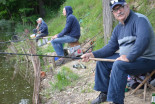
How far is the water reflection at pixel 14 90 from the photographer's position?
192 inches

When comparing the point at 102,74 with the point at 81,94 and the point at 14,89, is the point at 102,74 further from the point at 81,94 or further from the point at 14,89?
the point at 14,89

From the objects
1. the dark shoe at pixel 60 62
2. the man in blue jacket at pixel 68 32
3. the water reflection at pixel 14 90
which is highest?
the man in blue jacket at pixel 68 32

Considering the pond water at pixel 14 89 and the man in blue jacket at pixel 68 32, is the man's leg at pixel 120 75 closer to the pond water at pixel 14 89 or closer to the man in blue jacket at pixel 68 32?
the pond water at pixel 14 89

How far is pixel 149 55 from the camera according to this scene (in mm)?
2617

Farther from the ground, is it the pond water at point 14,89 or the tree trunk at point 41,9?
the tree trunk at point 41,9

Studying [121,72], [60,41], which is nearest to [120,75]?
[121,72]

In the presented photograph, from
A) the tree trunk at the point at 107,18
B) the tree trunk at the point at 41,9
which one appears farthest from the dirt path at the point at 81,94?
the tree trunk at the point at 41,9

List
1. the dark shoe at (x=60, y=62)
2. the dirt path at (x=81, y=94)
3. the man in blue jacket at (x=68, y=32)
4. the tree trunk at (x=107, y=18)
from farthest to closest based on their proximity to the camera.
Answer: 1. the dark shoe at (x=60, y=62)
2. the man in blue jacket at (x=68, y=32)
3. the tree trunk at (x=107, y=18)
4. the dirt path at (x=81, y=94)

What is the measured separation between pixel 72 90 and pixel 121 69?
6.60ft

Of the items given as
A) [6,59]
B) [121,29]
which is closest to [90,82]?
[121,29]

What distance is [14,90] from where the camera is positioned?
17.8ft

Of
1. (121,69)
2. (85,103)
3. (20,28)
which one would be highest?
(20,28)

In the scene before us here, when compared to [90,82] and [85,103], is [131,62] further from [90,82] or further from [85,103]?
[90,82]

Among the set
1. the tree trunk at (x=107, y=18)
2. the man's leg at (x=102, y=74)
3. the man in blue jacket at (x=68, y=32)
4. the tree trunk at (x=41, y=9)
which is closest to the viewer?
the man's leg at (x=102, y=74)
